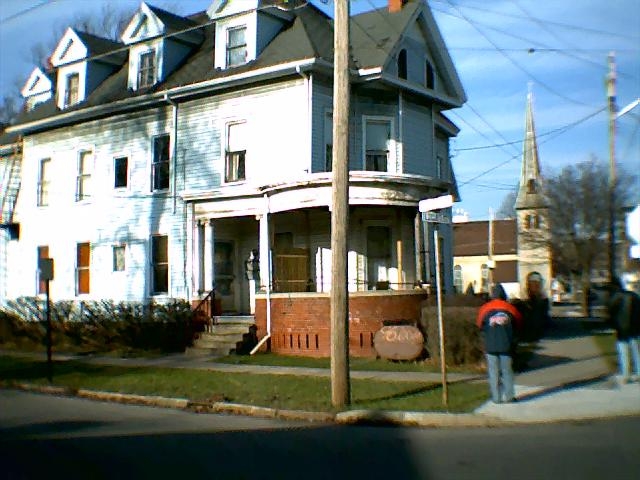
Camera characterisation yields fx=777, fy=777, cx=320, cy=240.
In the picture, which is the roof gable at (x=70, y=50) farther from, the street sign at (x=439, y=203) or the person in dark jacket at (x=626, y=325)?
the person in dark jacket at (x=626, y=325)

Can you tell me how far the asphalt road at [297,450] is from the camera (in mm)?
7832

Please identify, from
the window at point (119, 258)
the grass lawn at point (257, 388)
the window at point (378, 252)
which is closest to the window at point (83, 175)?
the window at point (119, 258)

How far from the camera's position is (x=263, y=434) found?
405 inches

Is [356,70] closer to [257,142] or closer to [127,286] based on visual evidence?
[257,142]

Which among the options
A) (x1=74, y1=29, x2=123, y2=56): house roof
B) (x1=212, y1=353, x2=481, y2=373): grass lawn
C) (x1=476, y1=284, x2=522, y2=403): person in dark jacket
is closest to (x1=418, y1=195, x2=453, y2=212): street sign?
(x1=476, y1=284, x2=522, y2=403): person in dark jacket

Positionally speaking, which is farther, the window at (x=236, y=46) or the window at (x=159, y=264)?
the window at (x=159, y=264)

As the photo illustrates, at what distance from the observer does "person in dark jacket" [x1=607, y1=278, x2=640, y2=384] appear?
13.6 metres

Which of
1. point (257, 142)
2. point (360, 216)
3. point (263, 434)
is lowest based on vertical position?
point (263, 434)

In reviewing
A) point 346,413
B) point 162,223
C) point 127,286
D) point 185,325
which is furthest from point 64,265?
point 346,413

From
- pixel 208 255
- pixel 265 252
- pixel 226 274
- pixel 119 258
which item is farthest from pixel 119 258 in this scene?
pixel 265 252

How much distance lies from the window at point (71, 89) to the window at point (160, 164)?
16.5ft

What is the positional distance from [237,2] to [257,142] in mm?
4429

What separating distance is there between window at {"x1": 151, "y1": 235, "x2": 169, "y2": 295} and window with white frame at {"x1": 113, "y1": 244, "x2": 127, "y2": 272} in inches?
53.8

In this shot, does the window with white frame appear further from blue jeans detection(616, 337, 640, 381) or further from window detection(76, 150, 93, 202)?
blue jeans detection(616, 337, 640, 381)
